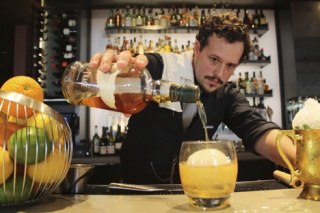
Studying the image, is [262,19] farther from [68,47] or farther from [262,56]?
[68,47]

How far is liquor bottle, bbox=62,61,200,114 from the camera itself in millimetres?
840

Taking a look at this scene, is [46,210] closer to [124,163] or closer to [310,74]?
[124,163]

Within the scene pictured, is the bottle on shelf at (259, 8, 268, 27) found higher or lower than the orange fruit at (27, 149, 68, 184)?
higher

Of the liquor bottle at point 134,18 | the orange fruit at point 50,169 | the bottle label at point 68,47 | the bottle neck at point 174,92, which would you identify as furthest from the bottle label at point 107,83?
the liquor bottle at point 134,18

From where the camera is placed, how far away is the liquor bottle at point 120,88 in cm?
84

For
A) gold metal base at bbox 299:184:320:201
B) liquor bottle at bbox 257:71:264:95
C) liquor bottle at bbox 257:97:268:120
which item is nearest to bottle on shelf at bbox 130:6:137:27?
liquor bottle at bbox 257:71:264:95

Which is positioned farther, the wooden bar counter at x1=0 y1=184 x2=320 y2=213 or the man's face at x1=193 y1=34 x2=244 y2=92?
the man's face at x1=193 y1=34 x2=244 y2=92

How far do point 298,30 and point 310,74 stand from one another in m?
0.51

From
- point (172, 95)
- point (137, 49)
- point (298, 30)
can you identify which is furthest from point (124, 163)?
point (298, 30)

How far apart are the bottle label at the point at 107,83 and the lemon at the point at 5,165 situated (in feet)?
1.02

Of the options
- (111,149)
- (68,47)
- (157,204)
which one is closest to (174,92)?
(157,204)

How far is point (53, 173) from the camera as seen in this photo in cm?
67

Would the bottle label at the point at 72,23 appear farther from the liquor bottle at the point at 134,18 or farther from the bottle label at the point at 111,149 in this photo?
the bottle label at the point at 111,149

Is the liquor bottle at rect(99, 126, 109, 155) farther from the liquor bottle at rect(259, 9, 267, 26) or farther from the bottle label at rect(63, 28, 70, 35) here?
the liquor bottle at rect(259, 9, 267, 26)
